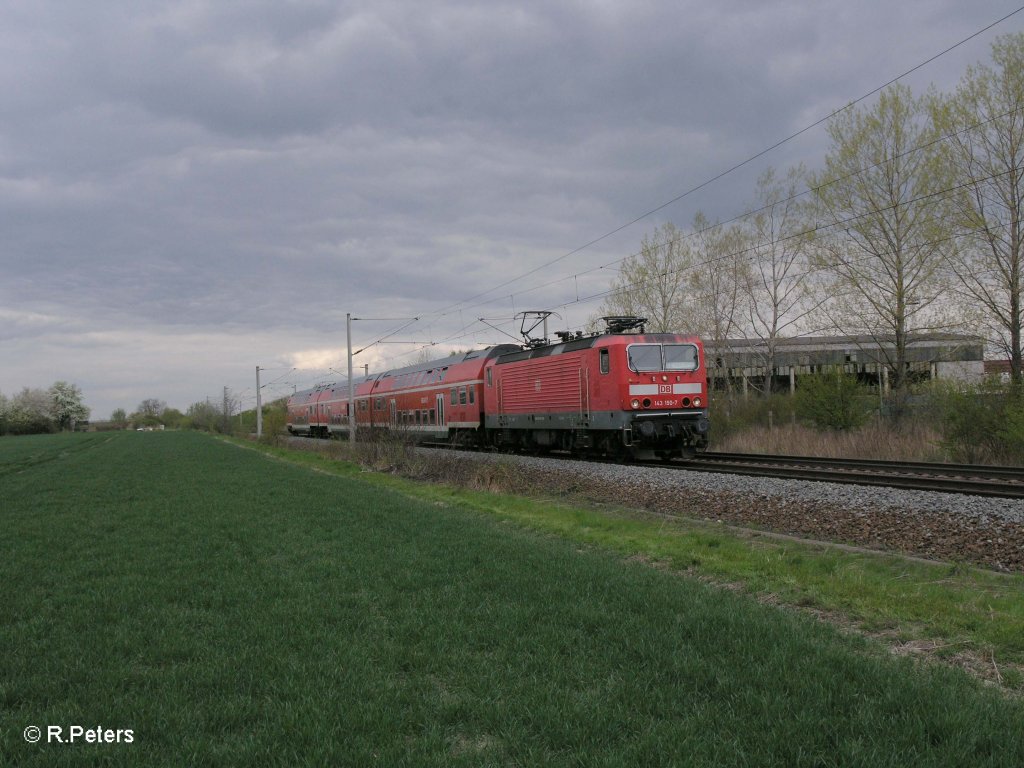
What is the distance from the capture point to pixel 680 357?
67.1 feet

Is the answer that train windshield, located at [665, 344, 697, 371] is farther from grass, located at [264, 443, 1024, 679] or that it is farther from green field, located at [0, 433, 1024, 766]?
green field, located at [0, 433, 1024, 766]

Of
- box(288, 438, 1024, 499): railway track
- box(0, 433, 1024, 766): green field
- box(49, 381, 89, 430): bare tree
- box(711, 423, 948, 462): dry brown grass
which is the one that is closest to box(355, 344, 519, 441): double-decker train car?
box(711, 423, 948, 462): dry brown grass

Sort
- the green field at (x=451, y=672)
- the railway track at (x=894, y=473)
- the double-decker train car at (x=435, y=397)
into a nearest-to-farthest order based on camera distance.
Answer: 1. the green field at (x=451, y=672)
2. the railway track at (x=894, y=473)
3. the double-decker train car at (x=435, y=397)

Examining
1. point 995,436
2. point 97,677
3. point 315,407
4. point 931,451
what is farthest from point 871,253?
point 315,407

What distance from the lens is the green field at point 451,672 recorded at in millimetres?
3502

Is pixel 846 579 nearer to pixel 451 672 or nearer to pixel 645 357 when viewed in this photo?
pixel 451 672

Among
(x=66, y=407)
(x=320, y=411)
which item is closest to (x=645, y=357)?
(x=320, y=411)

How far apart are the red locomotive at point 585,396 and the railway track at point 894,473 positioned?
4.17 feet

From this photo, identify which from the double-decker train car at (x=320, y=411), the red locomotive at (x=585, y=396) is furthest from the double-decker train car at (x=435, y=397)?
the double-decker train car at (x=320, y=411)

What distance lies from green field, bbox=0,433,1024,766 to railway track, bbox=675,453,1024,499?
23.8 ft

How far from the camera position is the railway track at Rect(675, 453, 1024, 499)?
1222 centimetres

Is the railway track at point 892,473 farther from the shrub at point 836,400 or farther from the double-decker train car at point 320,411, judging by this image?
the double-decker train car at point 320,411

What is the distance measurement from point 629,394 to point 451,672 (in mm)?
15356

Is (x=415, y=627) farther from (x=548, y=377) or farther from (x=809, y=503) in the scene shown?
(x=548, y=377)
